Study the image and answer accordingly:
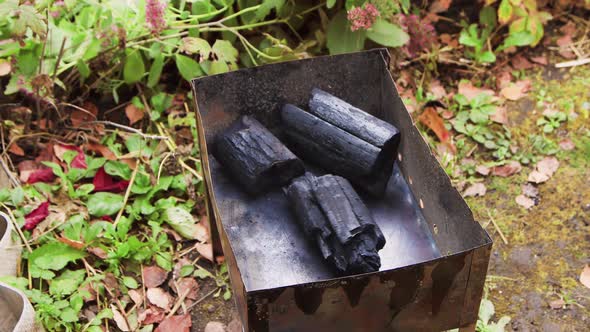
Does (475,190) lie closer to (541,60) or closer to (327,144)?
(327,144)

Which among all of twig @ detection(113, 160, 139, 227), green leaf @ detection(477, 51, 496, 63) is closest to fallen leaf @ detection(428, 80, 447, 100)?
green leaf @ detection(477, 51, 496, 63)

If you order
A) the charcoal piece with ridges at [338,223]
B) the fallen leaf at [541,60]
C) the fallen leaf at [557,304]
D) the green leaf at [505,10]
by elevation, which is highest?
the green leaf at [505,10]

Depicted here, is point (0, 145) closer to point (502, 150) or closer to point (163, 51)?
point (163, 51)

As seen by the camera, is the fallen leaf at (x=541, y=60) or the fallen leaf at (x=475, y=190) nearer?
the fallen leaf at (x=475, y=190)

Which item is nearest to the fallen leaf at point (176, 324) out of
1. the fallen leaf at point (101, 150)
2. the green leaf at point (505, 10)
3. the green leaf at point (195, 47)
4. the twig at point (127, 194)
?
the twig at point (127, 194)

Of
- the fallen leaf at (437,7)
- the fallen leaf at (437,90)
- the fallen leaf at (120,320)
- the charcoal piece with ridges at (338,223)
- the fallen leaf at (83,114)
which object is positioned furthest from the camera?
the fallen leaf at (437,7)

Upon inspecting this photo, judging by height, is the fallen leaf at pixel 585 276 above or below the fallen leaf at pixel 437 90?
below

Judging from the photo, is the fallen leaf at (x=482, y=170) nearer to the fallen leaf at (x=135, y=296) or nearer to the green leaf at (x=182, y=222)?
the green leaf at (x=182, y=222)

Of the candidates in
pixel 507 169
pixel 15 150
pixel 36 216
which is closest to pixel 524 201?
pixel 507 169
